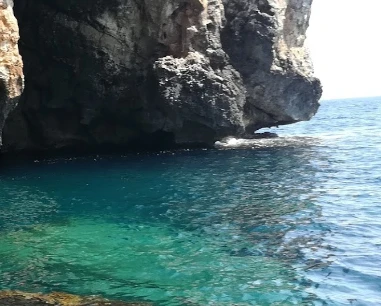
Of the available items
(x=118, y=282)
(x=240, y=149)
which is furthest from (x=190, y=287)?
(x=240, y=149)

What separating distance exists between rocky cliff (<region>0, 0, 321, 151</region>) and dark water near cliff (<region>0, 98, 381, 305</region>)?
5932 mm

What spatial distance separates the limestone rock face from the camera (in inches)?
685

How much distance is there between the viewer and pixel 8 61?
17.6m

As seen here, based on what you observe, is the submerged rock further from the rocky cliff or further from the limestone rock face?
the rocky cliff

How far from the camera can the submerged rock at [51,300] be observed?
27.4 ft

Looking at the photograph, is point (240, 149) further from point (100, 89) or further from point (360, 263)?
point (360, 263)

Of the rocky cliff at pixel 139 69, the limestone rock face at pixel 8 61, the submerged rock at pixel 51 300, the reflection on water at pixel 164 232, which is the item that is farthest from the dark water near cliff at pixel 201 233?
the rocky cliff at pixel 139 69

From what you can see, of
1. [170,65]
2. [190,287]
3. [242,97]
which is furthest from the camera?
[242,97]

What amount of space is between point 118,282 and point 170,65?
1964 centimetres

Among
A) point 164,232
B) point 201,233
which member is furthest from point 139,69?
point 201,233

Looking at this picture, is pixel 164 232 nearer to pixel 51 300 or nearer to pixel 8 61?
pixel 51 300

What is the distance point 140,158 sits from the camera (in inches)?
1161

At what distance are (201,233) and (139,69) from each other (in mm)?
18339

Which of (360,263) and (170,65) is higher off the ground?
(170,65)
